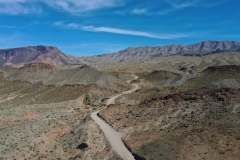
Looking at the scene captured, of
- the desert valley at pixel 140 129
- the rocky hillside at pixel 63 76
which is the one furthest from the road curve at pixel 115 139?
the rocky hillside at pixel 63 76

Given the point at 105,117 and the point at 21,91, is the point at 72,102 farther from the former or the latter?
the point at 21,91

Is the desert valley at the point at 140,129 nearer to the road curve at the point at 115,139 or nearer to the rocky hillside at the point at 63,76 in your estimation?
A: the road curve at the point at 115,139

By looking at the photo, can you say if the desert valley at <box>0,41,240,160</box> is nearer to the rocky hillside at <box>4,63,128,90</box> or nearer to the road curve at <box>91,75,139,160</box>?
the road curve at <box>91,75,139,160</box>

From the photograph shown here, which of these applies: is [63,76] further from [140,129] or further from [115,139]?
[115,139]

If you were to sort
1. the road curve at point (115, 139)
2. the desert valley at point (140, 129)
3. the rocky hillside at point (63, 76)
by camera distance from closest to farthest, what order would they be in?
the desert valley at point (140, 129) → the road curve at point (115, 139) → the rocky hillside at point (63, 76)

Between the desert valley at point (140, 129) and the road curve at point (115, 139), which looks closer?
the desert valley at point (140, 129)

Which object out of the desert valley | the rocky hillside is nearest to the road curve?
the desert valley

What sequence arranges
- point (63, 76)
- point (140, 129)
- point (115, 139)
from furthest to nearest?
point (63, 76)
point (140, 129)
point (115, 139)

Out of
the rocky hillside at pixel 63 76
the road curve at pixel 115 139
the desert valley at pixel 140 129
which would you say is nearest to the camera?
the desert valley at pixel 140 129

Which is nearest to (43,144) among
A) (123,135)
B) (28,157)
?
(28,157)

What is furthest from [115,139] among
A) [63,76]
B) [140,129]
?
[63,76]

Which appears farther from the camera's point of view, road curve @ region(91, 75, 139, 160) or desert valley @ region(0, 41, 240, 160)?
road curve @ region(91, 75, 139, 160)
